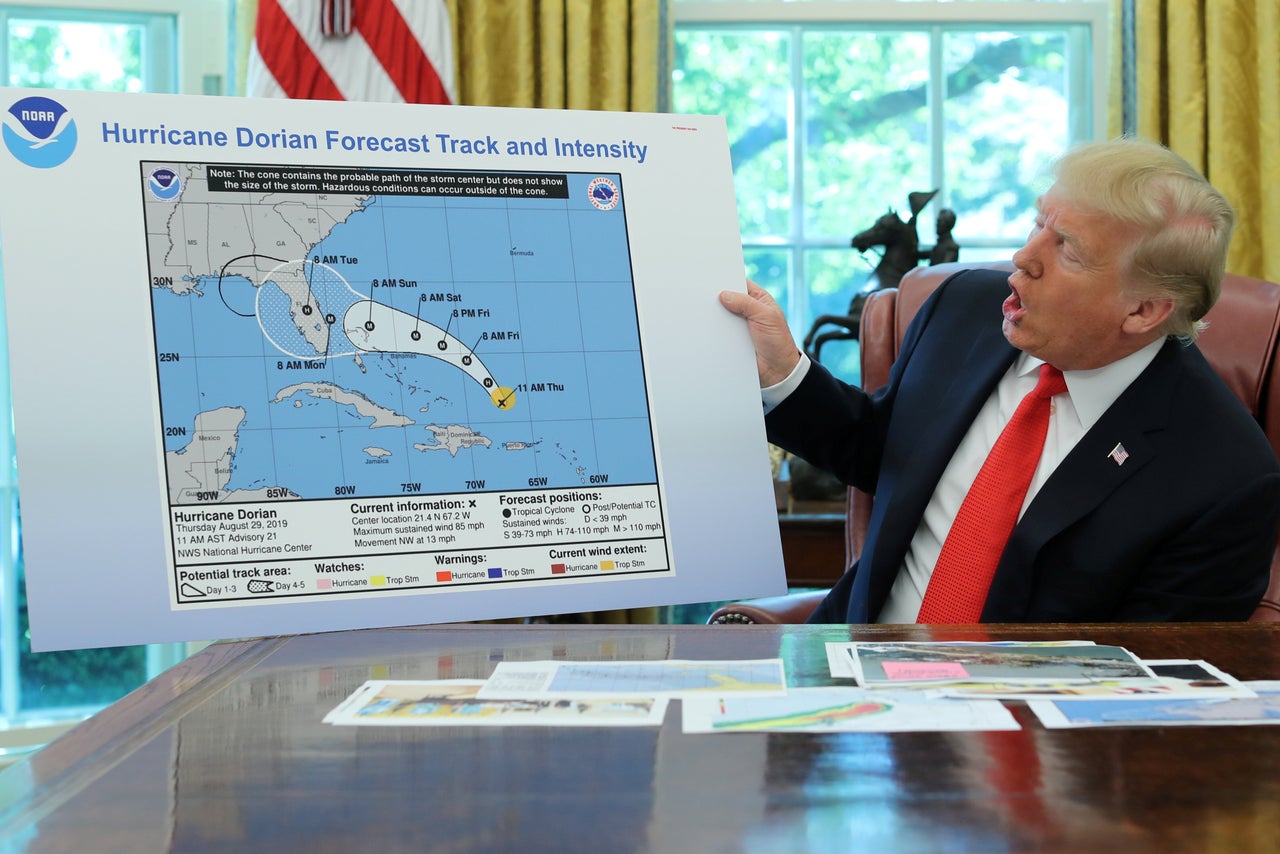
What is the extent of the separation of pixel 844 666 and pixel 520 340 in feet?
1.80

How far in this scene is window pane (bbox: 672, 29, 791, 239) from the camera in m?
3.54

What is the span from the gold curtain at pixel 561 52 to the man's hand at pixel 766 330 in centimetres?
157

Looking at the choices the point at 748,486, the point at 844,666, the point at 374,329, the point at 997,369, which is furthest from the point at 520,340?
the point at 997,369

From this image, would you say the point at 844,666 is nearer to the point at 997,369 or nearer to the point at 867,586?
the point at 867,586

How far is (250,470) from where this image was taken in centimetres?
126

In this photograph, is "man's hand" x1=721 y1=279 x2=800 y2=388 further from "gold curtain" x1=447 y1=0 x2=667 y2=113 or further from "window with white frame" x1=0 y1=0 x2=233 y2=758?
"window with white frame" x1=0 y1=0 x2=233 y2=758

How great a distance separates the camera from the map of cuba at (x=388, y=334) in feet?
4.18

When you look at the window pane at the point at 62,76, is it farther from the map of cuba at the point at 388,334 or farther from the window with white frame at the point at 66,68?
the map of cuba at the point at 388,334

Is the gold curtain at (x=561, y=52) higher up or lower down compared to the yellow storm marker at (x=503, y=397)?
higher up

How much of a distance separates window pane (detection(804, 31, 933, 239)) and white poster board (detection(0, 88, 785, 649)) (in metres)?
2.14

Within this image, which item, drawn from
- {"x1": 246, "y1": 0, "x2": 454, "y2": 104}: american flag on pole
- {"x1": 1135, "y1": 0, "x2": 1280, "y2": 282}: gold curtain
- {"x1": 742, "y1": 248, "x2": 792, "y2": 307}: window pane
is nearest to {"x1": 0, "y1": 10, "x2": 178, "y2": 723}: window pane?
Answer: {"x1": 246, "y1": 0, "x2": 454, "y2": 104}: american flag on pole

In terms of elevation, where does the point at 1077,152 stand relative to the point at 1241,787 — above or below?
above

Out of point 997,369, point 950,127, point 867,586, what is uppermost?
point 950,127

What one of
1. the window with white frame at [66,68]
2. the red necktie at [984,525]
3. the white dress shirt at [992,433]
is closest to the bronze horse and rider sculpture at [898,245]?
the white dress shirt at [992,433]
